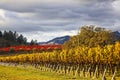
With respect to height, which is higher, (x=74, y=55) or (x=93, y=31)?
(x=93, y=31)

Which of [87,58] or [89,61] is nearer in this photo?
[89,61]

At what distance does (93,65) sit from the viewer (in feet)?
322

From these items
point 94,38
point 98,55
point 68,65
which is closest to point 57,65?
point 68,65

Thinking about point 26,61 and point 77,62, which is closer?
point 77,62

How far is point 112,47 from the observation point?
271 ft

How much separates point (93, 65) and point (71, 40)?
7205cm

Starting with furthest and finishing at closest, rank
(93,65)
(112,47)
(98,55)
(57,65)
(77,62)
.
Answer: (57,65)
(77,62)
(93,65)
(98,55)
(112,47)

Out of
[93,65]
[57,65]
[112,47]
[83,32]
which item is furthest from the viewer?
[83,32]

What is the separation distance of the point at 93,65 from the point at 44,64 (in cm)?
6963

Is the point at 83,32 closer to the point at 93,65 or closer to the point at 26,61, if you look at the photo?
the point at 26,61

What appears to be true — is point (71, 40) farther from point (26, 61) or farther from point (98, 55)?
point (98, 55)

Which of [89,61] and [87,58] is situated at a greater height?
[87,58]

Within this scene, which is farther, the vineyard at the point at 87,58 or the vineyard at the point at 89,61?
the vineyard at the point at 87,58

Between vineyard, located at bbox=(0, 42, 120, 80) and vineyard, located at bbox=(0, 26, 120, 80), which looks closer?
vineyard, located at bbox=(0, 42, 120, 80)
